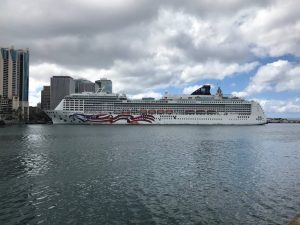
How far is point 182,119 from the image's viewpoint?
156 meters

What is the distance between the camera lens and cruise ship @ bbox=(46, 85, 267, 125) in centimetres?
15538

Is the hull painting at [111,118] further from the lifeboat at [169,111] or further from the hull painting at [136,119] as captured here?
the lifeboat at [169,111]

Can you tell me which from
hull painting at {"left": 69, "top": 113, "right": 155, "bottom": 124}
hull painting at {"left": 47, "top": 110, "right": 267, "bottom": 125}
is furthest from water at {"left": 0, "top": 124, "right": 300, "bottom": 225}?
hull painting at {"left": 47, "top": 110, "right": 267, "bottom": 125}

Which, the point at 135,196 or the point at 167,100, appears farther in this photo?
the point at 167,100

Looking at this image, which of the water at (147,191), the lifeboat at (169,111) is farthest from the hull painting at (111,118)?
the water at (147,191)

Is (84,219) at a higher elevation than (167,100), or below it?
below

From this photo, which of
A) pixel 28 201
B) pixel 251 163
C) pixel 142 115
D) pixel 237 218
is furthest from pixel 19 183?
pixel 142 115

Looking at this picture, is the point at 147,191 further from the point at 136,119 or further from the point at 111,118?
the point at 136,119

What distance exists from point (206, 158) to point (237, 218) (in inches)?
899

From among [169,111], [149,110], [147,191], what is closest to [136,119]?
[149,110]

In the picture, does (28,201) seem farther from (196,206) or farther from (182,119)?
(182,119)

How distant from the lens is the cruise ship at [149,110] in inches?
6117

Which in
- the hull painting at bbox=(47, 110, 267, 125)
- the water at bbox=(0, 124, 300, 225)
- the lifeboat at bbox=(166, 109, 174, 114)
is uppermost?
the lifeboat at bbox=(166, 109, 174, 114)

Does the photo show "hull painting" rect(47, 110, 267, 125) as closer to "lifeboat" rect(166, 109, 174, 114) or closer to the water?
"lifeboat" rect(166, 109, 174, 114)
